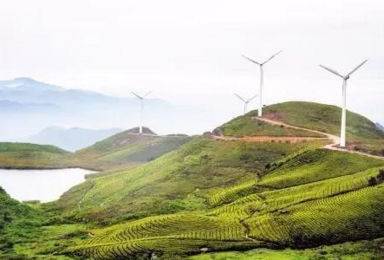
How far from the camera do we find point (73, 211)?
123 meters

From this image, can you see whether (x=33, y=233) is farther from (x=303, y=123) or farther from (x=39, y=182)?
(x=303, y=123)

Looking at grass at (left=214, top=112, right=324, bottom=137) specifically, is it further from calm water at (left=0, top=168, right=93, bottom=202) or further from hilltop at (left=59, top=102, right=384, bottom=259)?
calm water at (left=0, top=168, right=93, bottom=202)

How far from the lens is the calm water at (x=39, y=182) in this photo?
156750 millimetres

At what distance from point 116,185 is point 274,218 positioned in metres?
58.8

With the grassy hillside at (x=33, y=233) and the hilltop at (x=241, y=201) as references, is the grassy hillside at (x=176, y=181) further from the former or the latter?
the grassy hillside at (x=33, y=233)

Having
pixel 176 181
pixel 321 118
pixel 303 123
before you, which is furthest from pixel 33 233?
pixel 321 118

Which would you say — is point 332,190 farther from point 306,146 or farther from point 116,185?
point 116,185

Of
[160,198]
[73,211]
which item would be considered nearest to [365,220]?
[160,198]

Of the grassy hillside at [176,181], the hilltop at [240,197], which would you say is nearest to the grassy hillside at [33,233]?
the hilltop at [240,197]

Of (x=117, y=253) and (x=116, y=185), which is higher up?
(x=116, y=185)

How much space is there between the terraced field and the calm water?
6135 cm

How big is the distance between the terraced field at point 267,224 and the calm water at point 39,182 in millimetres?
61345

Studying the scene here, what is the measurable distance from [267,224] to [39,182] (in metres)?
101

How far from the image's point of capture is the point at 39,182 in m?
175
